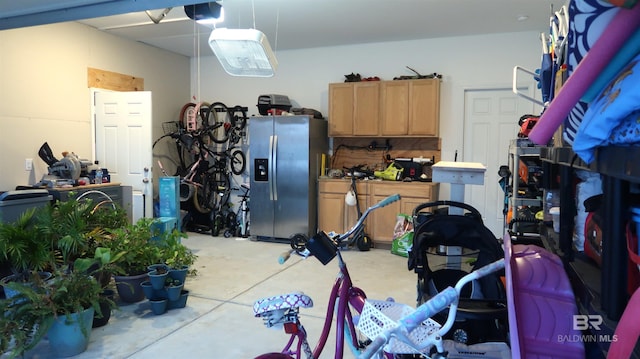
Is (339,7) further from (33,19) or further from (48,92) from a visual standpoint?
(48,92)

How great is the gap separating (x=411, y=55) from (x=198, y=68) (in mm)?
3799

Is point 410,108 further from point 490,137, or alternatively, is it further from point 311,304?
point 311,304

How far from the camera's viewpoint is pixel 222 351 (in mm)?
2768

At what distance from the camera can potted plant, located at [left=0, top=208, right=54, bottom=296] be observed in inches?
113

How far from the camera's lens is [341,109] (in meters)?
6.16

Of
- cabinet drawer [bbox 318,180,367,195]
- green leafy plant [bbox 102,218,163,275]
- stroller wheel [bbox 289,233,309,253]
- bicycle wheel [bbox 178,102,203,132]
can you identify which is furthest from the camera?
bicycle wheel [bbox 178,102,203,132]

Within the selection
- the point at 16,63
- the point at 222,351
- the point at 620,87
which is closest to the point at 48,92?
the point at 16,63

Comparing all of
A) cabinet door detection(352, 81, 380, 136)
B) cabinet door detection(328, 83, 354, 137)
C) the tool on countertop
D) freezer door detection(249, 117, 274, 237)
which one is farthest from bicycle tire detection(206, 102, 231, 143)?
the tool on countertop

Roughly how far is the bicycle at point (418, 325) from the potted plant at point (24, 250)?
9.07 ft

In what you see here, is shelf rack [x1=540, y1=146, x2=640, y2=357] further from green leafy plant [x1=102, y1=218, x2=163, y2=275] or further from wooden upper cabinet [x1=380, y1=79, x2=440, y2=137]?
wooden upper cabinet [x1=380, y1=79, x2=440, y2=137]

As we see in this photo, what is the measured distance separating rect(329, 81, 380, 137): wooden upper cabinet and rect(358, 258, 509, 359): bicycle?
16.7 ft

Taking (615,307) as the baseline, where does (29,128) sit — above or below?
above

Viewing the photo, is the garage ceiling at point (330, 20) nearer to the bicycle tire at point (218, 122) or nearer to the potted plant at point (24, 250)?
the bicycle tire at point (218, 122)

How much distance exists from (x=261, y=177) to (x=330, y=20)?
99.1 inches
